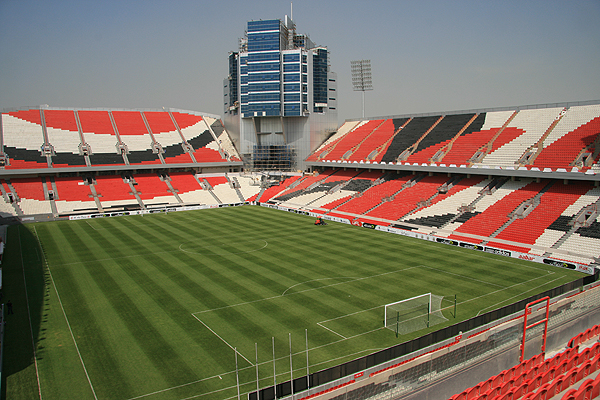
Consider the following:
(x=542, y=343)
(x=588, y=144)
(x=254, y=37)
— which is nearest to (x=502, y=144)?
(x=588, y=144)

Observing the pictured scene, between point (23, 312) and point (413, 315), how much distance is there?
19455mm

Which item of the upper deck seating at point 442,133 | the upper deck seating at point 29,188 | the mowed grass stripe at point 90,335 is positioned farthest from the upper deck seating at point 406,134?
the upper deck seating at point 29,188

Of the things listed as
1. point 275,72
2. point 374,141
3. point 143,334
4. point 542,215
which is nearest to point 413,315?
point 143,334

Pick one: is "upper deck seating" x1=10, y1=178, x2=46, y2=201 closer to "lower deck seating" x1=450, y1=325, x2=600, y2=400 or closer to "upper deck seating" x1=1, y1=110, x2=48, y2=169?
"upper deck seating" x1=1, y1=110, x2=48, y2=169

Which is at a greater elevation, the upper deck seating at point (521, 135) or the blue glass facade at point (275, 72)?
the blue glass facade at point (275, 72)

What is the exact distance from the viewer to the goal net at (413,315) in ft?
61.4

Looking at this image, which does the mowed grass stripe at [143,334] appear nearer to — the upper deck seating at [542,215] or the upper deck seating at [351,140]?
the upper deck seating at [542,215]

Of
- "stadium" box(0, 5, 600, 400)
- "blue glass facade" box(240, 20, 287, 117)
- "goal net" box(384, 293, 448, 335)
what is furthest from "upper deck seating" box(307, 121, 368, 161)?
"goal net" box(384, 293, 448, 335)

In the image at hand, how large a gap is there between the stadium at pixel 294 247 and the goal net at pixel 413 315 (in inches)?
4.7

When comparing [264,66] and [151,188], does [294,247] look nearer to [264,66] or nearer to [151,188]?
[151,188]

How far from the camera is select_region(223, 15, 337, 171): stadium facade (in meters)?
64.3

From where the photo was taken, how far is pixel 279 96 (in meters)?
64.6

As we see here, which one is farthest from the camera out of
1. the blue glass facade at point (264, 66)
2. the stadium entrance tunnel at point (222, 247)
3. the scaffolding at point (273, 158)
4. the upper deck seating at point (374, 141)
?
the scaffolding at point (273, 158)

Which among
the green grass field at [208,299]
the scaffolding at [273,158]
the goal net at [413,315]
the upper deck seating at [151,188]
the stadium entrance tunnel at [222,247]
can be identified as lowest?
the stadium entrance tunnel at [222,247]
